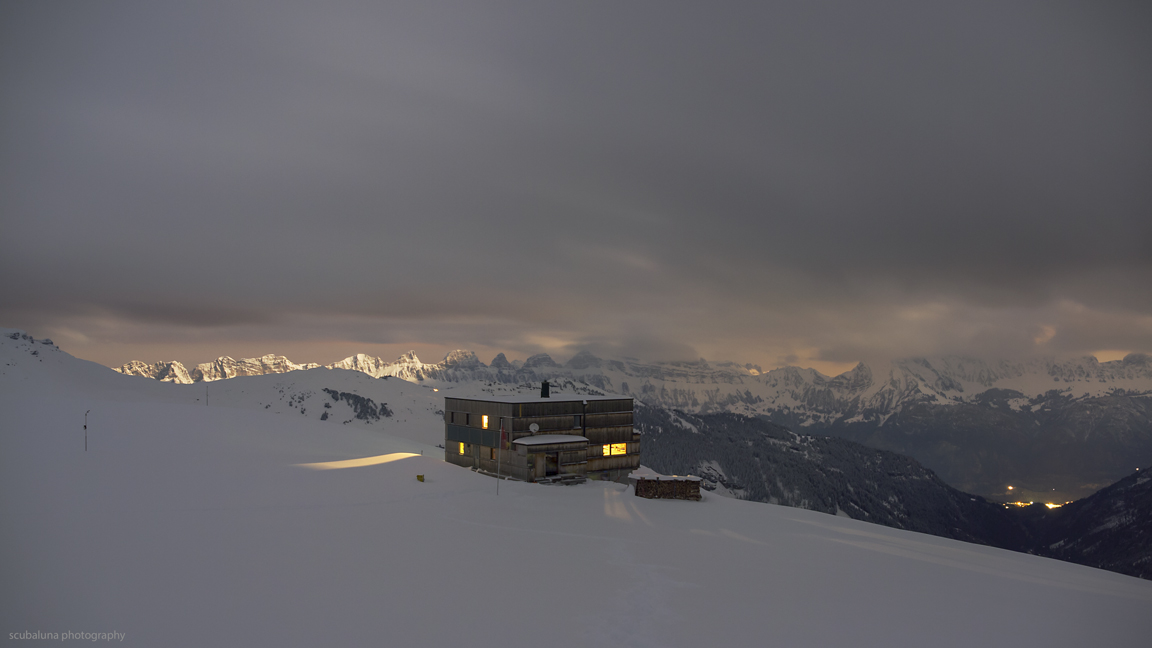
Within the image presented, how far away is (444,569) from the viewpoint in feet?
74.8

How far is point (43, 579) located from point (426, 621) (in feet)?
41.1

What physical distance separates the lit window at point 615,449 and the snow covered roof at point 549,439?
6.89 m

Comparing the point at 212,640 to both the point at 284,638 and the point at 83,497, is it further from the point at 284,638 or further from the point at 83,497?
the point at 83,497

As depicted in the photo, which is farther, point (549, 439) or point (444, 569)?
point (549, 439)

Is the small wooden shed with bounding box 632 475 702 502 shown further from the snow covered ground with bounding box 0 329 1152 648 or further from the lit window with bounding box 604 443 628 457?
the lit window with bounding box 604 443 628 457

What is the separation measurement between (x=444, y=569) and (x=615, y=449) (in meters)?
45.6

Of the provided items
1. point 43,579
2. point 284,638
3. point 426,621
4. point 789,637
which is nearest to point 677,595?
point 789,637

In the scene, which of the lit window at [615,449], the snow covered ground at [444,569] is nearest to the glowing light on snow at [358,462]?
the snow covered ground at [444,569]

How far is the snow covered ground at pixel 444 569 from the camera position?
56.9ft

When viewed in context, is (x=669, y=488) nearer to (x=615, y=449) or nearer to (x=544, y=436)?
(x=544, y=436)

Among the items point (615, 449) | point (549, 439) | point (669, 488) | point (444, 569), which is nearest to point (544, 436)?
point (549, 439)

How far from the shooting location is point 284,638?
16.0m

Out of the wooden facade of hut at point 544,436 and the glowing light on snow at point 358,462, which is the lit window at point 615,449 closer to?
the wooden facade of hut at point 544,436

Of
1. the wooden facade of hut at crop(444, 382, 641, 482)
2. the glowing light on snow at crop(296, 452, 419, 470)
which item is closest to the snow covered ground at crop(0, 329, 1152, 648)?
the glowing light on snow at crop(296, 452, 419, 470)
